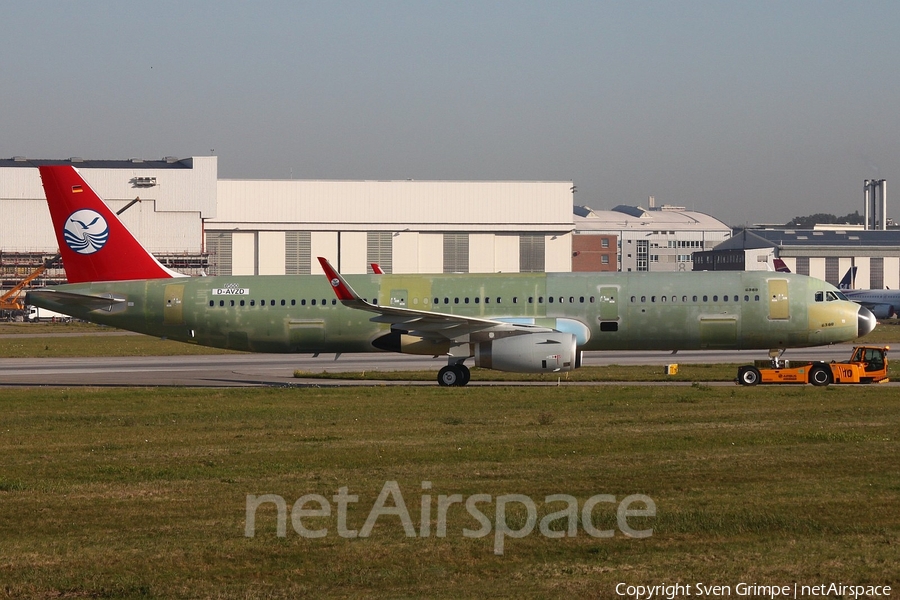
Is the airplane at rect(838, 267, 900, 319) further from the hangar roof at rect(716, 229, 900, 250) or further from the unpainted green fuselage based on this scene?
the unpainted green fuselage

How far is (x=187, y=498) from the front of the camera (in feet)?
53.7

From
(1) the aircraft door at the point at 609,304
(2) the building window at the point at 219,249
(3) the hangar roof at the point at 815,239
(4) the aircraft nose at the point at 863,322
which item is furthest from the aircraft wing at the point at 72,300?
(3) the hangar roof at the point at 815,239

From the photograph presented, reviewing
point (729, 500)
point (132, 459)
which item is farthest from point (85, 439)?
point (729, 500)

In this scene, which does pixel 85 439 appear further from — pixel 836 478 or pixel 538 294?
pixel 538 294

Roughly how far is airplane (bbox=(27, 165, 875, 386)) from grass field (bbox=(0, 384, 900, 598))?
261 inches

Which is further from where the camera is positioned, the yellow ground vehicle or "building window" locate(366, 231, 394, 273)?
"building window" locate(366, 231, 394, 273)

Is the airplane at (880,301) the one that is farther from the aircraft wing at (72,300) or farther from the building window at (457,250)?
the aircraft wing at (72,300)

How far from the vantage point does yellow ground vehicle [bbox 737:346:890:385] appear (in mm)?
37125

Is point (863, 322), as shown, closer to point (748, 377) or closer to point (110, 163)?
point (748, 377)

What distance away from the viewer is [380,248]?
4882 inches

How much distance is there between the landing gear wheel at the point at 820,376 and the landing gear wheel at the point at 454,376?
11.8m

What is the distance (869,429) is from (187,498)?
599 inches

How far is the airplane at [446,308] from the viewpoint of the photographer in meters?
37.6

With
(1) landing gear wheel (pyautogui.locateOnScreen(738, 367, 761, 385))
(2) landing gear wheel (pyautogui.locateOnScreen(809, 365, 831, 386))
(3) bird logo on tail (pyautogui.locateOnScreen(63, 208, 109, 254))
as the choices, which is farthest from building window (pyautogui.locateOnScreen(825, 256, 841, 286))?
(3) bird logo on tail (pyautogui.locateOnScreen(63, 208, 109, 254))
